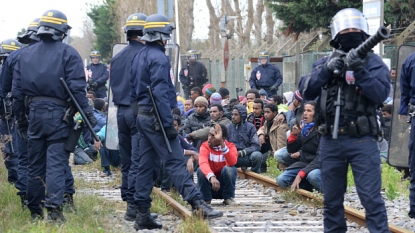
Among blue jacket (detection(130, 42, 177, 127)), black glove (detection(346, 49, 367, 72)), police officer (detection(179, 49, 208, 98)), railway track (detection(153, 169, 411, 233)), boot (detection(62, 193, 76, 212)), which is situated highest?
black glove (detection(346, 49, 367, 72))

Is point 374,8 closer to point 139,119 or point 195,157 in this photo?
point 195,157

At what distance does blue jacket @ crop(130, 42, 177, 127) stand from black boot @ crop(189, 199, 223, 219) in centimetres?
→ 95

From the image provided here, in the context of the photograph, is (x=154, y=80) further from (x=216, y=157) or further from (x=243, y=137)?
(x=243, y=137)

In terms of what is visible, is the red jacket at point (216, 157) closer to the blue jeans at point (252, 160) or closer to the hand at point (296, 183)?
the hand at point (296, 183)

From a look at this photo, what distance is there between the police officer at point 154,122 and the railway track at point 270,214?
48 cm

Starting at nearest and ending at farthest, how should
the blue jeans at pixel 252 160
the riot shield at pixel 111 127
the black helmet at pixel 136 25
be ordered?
the black helmet at pixel 136 25 < the riot shield at pixel 111 127 < the blue jeans at pixel 252 160

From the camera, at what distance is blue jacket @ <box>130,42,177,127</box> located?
7766 millimetres

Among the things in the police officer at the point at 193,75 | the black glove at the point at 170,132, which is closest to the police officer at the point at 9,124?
the black glove at the point at 170,132

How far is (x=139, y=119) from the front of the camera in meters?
8.07

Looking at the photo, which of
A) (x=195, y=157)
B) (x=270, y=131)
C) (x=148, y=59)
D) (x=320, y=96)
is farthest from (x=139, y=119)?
(x=270, y=131)

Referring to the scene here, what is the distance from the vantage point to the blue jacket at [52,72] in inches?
313

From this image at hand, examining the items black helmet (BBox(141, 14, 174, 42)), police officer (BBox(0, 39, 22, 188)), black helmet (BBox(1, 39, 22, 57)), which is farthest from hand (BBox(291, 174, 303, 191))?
black helmet (BBox(1, 39, 22, 57))

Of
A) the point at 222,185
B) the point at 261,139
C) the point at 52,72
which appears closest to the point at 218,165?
the point at 222,185

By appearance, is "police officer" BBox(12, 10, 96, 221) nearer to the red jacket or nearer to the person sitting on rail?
the red jacket
